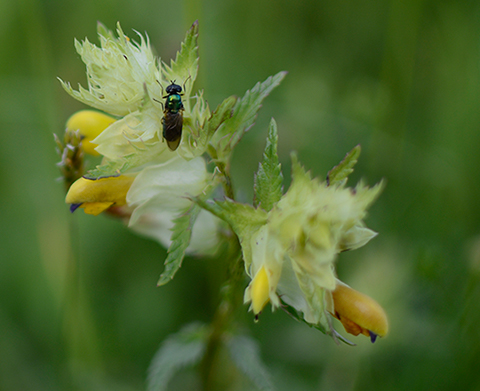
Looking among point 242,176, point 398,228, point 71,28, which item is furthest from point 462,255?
point 71,28

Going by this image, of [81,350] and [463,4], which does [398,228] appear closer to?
[463,4]

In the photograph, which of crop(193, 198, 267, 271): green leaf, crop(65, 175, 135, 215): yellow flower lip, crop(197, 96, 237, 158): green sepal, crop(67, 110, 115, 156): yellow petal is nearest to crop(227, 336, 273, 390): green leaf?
crop(193, 198, 267, 271): green leaf

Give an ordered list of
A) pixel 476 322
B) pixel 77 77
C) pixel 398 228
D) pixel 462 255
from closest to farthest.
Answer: pixel 476 322, pixel 462 255, pixel 398 228, pixel 77 77

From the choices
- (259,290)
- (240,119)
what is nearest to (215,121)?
(240,119)

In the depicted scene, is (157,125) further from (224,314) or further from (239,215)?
(224,314)

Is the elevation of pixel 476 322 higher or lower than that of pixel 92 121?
lower

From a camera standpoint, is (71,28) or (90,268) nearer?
(90,268)

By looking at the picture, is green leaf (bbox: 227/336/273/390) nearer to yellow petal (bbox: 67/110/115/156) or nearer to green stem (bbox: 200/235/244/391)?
green stem (bbox: 200/235/244/391)
